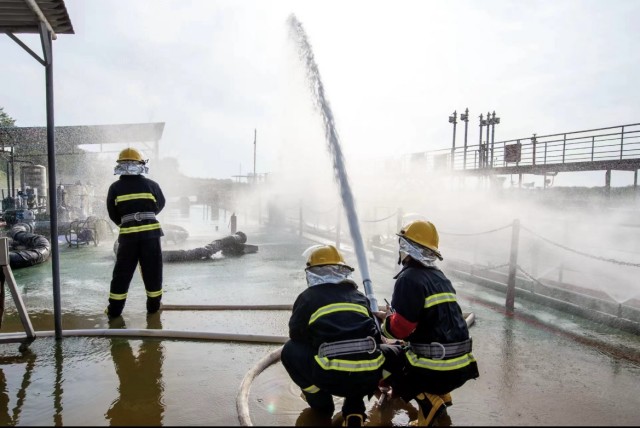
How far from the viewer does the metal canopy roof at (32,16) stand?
3.88m

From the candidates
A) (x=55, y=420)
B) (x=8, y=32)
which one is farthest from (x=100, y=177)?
(x=55, y=420)

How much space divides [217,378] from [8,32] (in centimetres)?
407

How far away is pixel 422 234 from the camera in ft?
9.35

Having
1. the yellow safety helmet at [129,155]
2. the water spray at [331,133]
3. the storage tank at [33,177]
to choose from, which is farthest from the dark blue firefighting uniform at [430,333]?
the storage tank at [33,177]

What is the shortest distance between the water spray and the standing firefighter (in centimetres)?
238

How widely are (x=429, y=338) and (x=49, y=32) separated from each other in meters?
4.48

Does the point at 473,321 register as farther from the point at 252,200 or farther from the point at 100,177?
the point at 100,177

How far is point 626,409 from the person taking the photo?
3.08 metres

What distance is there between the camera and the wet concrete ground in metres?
2.84

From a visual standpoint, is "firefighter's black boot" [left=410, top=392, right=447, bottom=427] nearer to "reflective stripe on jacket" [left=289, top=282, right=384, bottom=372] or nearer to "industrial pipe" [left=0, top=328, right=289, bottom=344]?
"reflective stripe on jacket" [left=289, top=282, right=384, bottom=372]

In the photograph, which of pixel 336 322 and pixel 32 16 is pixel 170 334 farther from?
pixel 32 16

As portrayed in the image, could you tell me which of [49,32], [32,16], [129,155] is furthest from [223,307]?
[32,16]

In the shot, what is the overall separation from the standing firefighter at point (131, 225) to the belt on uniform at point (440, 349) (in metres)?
3.51

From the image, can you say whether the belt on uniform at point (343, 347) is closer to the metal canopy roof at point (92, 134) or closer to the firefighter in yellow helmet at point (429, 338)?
the firefighter in yellow helmet at point (429, 338)
